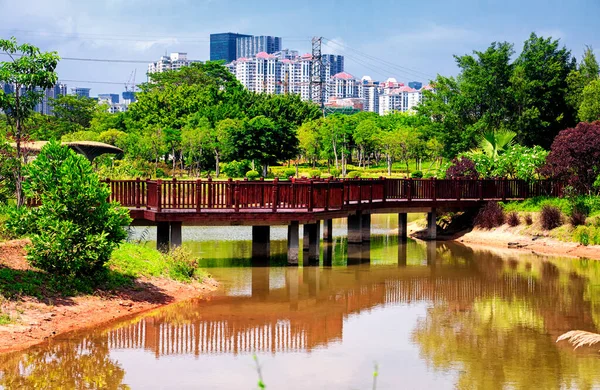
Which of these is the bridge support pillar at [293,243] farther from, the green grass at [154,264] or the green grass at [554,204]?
the green grass at [554,204]

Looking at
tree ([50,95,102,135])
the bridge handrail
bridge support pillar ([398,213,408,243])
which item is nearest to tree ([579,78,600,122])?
bridge support pillar ([398,213,408,243])

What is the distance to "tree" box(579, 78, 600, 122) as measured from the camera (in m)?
47.4

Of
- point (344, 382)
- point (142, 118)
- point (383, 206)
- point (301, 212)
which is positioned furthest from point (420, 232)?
point (142, 118)

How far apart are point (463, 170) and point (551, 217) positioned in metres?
4.58

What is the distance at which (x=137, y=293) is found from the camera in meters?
19.5

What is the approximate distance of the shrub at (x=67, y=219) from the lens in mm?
18297

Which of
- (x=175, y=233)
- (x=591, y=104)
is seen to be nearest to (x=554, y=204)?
(x=175, y=233)

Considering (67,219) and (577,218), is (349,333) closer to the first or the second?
(67,219)

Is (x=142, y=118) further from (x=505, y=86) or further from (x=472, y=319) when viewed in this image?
(x=472, y=319)

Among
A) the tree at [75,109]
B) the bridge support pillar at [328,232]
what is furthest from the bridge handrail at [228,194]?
the tree at [75,109]

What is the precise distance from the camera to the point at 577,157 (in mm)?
31625

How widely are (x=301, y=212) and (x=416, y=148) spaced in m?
48.9

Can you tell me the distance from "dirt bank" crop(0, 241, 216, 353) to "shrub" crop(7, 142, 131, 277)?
0.60m

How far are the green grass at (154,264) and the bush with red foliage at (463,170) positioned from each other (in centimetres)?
1466
